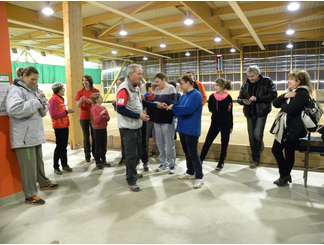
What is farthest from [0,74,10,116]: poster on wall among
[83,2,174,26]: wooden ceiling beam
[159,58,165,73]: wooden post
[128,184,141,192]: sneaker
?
[159,58,165,73]: wooden post

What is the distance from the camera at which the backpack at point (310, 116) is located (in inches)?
112

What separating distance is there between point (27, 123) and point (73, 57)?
2.83 m

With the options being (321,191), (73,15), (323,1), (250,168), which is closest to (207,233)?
(321,191)

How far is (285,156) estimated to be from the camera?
315cm

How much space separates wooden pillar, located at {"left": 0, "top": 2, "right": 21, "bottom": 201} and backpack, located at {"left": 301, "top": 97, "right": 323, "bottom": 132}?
3.04m

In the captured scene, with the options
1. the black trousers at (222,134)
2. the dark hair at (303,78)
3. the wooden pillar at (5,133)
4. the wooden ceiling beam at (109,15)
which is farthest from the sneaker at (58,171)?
the wooden ceiling beam at (109,15)

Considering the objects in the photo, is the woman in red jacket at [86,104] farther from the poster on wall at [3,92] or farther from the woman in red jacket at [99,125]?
the poster on wall at [3,92]

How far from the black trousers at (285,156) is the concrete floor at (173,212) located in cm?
20

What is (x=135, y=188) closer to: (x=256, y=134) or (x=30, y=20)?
(x=256, y=134)

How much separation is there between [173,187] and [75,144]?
9.33ft

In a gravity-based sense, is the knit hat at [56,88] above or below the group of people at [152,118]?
above

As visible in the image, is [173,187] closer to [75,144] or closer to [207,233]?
[207,233]

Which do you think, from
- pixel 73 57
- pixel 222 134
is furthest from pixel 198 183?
pixel 73 57

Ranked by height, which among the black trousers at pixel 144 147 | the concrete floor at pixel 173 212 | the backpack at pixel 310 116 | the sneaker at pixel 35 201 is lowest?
the concrete floor at pixel 173 212
